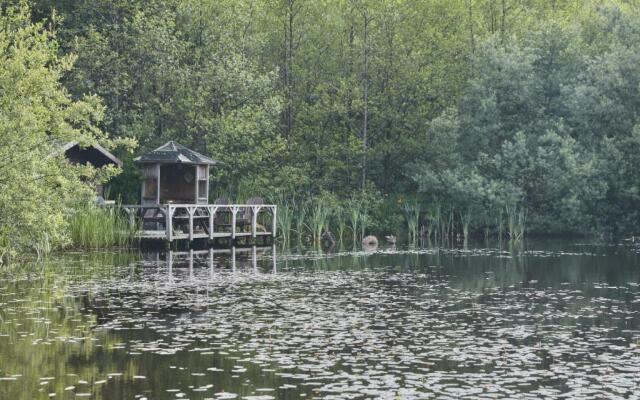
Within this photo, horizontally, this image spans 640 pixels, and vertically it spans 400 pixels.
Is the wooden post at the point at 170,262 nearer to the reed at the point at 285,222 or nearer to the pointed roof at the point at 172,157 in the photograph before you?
the pointed roof at the point at 172,157

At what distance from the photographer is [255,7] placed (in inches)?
2223

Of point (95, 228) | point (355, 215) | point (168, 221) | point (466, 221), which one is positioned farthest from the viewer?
point (466, 221)

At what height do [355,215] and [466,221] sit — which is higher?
[355,215]

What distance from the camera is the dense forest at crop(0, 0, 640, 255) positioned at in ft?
163

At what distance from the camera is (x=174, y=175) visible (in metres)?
44.8

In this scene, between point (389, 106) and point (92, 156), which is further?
point (389, 106)

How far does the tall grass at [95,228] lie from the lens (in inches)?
1441

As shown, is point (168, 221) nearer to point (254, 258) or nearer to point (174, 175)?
point (254, 258)

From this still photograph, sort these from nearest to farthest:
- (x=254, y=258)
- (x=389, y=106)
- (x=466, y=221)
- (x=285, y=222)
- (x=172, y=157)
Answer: (x=254, y=258), (x=172, y=157), (x=285, y=222), (x=466, y=221), (x=389, y=106)

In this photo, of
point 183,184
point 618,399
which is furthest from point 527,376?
point 183,184

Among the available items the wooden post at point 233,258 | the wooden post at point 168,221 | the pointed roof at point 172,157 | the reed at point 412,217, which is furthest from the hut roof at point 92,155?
the reed at point 412,217

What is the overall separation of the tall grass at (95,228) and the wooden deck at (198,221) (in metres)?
0.93

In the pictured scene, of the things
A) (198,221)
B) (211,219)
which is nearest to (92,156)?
(198,221)

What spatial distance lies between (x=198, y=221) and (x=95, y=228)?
24.2 ft
